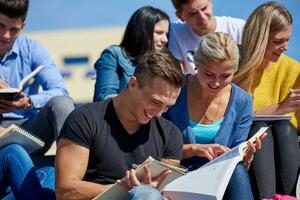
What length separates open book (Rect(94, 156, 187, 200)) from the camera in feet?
10.6

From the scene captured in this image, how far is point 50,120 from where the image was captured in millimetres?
4484

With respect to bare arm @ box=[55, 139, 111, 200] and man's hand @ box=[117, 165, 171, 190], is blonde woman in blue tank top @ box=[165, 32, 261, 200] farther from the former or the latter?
bare arm @ box=[55, 139, 111, 200]

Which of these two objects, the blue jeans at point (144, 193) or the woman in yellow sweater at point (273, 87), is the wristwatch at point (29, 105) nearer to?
the woman in yellow sweater at point (273, 87)

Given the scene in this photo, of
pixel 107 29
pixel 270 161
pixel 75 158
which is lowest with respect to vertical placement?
pixel 107 29

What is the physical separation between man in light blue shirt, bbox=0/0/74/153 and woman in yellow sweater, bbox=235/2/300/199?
116 centimetres

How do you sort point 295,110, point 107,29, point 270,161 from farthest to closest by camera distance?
point 107,29 → point 295,110 → point 270,161

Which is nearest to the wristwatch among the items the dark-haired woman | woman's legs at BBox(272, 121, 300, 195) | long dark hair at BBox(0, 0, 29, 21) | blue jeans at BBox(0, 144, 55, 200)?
the dark-haired woman

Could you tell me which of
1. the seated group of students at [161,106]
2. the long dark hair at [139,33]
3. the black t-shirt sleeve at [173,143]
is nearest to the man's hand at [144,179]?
the seated group of students at [161,106]

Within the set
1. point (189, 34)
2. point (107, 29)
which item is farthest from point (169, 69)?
point (107, 29)

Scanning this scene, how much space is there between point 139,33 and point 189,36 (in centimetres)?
47

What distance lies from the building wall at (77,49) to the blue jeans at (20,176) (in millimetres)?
21891

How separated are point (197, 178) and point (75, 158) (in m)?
0.57

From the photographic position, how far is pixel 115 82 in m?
4.79

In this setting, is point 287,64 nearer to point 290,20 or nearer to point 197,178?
point 290,20
